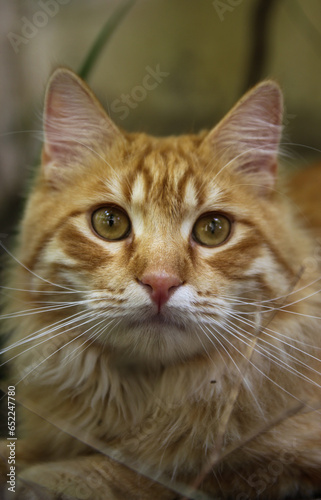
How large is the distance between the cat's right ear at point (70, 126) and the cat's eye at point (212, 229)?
1.04ft

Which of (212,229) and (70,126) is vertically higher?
(70,126)

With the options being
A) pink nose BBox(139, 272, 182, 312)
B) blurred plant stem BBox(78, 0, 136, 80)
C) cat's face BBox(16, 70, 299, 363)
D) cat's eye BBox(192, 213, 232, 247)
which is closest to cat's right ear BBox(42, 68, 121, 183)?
cat's face BBox(16, 70, 299, 363)

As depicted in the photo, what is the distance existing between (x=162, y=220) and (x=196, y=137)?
0.38 m

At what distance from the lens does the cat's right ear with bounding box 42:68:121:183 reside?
110 cm

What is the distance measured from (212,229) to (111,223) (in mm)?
224

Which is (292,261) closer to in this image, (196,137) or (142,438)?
(196,137)

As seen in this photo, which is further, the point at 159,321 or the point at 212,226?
the point at 212,226

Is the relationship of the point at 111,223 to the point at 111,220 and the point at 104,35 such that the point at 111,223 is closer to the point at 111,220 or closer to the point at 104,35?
the point at 111,220

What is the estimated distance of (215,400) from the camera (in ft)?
3.52

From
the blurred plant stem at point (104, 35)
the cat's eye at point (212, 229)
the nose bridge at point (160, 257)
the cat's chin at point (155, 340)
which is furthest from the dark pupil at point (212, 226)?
the blurred plant stem at point (104, 35)

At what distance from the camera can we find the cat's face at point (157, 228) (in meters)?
0.92

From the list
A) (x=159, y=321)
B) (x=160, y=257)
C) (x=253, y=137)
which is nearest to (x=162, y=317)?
(x=159, y=321)

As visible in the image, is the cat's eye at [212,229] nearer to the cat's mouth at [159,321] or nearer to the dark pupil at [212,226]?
the dark pupil at [212,226]

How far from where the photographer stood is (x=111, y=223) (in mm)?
1049
